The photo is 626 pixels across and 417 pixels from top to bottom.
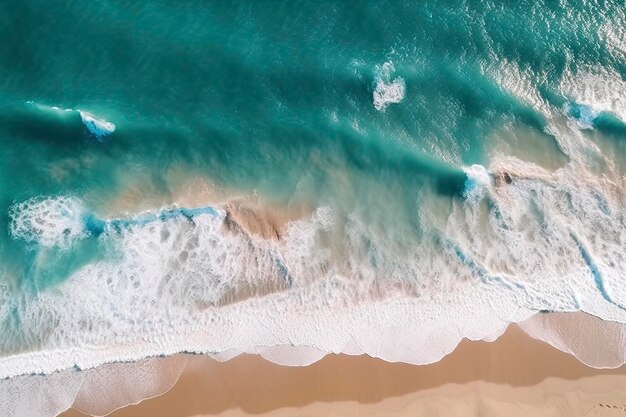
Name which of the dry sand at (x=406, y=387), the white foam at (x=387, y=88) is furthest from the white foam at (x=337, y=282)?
the white foam at (x=387, y=88)

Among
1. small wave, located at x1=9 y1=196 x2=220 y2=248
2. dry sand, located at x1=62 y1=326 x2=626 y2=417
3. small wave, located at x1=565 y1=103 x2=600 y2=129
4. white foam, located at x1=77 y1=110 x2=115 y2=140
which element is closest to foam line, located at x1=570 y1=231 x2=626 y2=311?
dry sand, located at x1=62 y1=326 x2=626 y2=417

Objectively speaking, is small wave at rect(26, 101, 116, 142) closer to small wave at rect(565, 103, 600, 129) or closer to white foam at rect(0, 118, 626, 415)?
white foam at rect(0, 118, 626, 415)

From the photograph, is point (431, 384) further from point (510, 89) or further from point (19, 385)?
point (19, 385)

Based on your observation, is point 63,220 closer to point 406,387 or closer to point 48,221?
point 48,221

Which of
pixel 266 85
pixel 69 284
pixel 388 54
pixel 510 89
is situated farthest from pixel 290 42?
pixel 69 284

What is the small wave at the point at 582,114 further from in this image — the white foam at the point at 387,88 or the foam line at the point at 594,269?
the white foam at the point at 387,88

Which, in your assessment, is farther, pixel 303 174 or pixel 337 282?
pixel 303 174

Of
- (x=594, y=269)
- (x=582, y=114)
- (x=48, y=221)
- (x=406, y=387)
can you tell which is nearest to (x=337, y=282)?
(x=406, y=387)
